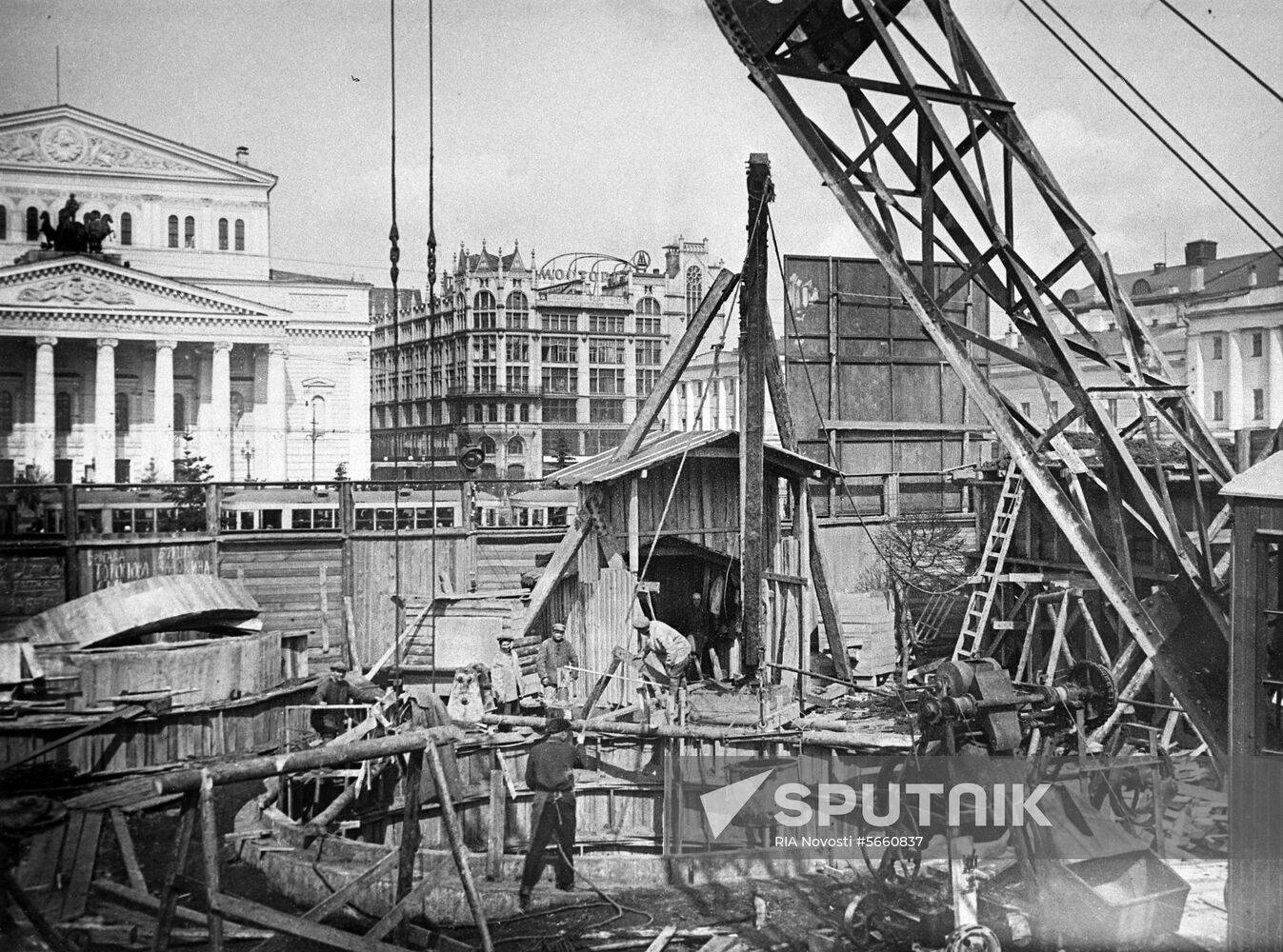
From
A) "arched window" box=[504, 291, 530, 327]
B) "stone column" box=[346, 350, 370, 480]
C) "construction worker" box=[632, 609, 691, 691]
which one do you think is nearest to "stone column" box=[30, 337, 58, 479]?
"stone column" box=[346, 350, 370, 480]

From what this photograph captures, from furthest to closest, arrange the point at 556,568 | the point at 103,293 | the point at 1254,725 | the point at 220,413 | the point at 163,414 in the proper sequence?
the point at 220,413 < the point at 163,414 < the point at 103,293 < the point at 556,568 < the point at 1254,725

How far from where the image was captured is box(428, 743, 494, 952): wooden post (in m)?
6.62

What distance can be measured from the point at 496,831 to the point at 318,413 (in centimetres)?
3236

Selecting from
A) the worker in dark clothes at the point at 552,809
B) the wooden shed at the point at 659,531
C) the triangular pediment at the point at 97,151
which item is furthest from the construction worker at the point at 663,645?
the triangular pediment at the point at 97,151

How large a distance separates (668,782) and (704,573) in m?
7.34

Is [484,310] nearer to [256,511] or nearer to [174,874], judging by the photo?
[256,511]

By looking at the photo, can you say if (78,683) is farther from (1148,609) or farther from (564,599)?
(1148,609)

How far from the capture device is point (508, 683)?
507 inches

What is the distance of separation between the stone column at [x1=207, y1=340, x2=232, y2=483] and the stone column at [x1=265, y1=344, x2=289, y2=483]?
128 centimetres

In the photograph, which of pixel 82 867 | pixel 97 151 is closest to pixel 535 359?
pixel 97 151

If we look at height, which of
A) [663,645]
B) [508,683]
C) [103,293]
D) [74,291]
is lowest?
[508,683]

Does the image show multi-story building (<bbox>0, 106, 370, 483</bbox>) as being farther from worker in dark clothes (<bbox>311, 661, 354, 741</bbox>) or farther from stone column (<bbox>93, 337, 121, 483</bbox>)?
worker in dark clothes (<bbox>311, 661, 354, 741</bbox>)

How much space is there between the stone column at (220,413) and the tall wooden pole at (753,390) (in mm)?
23962

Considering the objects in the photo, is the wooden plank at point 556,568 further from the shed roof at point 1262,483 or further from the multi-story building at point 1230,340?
the multi-story building at point 1230,340
